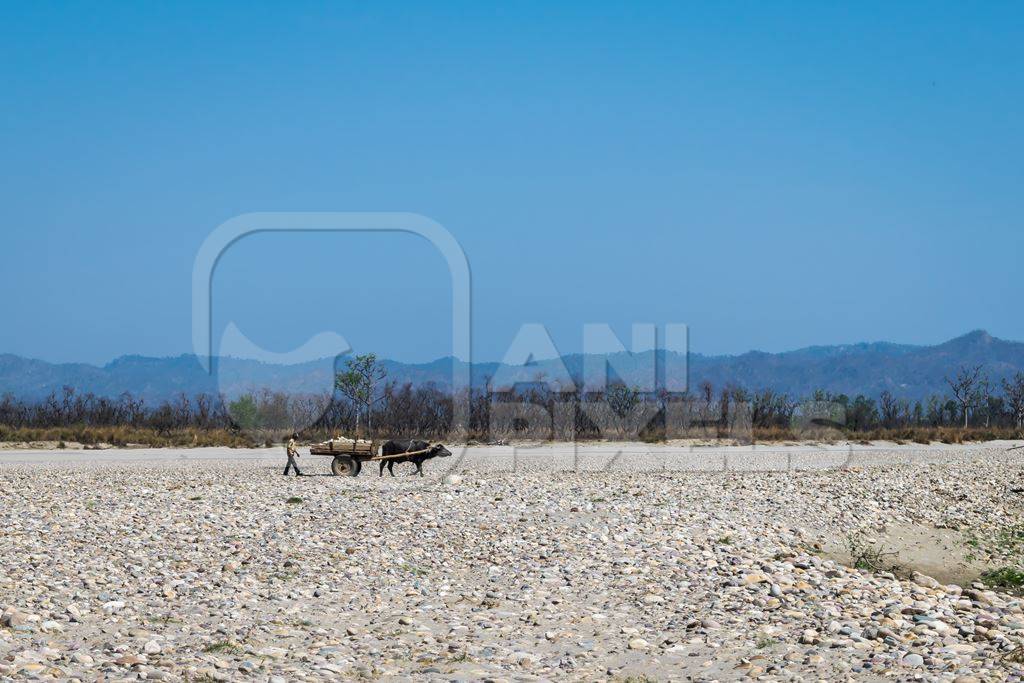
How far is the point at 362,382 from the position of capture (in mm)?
51281

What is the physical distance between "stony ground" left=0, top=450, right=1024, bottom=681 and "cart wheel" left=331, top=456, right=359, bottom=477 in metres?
3.80

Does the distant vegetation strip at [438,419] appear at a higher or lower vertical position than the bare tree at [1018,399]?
lower

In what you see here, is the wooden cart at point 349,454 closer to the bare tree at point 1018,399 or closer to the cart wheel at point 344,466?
the cart wheel at point 344,466

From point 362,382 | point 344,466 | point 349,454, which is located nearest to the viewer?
point 349,454

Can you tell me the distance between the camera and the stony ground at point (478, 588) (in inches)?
426

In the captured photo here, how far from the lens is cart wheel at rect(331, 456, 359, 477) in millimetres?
25969

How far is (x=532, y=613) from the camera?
1290 centimetres

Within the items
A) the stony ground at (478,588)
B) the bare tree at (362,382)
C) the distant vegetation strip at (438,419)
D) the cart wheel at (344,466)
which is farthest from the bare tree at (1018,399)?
the stony ground at (478,588)

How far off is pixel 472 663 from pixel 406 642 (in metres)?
1.03

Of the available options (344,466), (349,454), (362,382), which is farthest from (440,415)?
(349,454)

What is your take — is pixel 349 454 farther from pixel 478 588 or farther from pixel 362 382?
pixel 362 382

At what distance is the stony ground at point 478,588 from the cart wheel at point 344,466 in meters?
3.80

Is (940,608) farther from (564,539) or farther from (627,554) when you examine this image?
(564,539)

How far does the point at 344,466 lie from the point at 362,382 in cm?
2541
